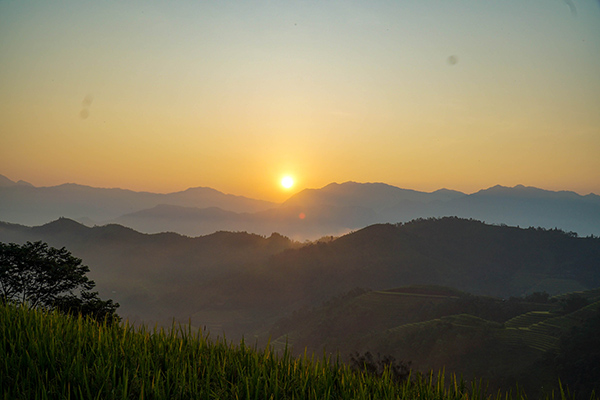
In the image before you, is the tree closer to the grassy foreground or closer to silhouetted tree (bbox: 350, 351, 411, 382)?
silhouetted tree (bbox: 350, 351, 411, 382)

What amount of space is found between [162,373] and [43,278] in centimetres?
3477

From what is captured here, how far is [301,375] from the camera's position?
9016mm

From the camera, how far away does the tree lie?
34.6 meters

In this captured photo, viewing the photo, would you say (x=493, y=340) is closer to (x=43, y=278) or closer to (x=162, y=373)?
(x=43, y=278)

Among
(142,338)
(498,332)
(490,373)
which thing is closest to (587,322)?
(498,332)

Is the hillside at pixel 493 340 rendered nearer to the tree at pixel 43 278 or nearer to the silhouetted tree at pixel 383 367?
the silhouetted tree at pixel 383 367

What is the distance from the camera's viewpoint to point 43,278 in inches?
1455

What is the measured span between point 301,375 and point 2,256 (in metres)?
36.9

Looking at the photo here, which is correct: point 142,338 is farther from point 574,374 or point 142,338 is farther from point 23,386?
point 574,374

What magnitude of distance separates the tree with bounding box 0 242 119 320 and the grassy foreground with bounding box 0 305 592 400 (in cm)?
2629

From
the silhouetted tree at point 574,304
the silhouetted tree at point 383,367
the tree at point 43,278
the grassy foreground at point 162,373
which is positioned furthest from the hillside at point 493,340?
the grassy foreground at point 162,373

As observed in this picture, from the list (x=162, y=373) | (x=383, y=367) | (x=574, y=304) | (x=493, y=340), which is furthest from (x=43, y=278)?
(x=574, y=304)

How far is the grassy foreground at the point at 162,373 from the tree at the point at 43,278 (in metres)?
26.3

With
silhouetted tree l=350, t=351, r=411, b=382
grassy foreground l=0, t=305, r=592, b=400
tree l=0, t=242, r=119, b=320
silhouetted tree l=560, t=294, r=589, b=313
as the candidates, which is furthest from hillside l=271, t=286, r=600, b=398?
grassy foreground l=0, t=305, r=592, b=400
